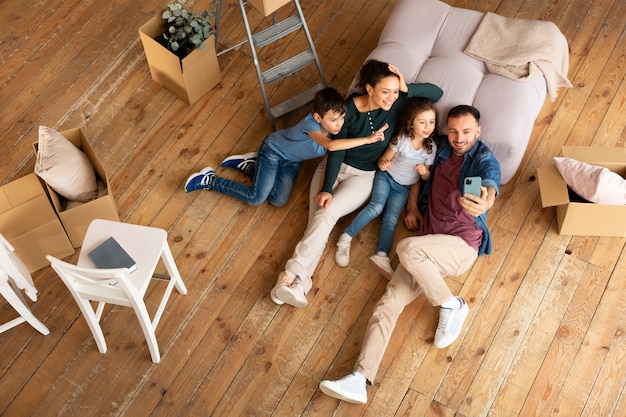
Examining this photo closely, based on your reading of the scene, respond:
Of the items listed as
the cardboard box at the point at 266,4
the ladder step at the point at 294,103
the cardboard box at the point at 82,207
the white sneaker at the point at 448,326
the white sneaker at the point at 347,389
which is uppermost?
the cardboard box at the point at 266,4

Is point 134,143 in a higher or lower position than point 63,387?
higher

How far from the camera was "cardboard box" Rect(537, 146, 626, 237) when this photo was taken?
3.03m

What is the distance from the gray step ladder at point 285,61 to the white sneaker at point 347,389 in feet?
4.61

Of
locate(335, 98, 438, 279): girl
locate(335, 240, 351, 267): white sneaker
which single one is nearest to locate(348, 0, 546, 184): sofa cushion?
locate(335, 98, 438, 279): girl

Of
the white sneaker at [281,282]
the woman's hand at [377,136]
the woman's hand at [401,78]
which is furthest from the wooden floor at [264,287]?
the woman's hand at [401,78]

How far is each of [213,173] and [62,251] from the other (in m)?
0.79

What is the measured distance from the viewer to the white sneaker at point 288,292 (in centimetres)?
293

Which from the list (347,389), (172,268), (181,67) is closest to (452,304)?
(347,389)

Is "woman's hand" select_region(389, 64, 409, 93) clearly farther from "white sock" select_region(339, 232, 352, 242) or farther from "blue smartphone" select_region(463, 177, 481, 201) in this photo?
"white sock" select_region(339, 232, 352, 242)

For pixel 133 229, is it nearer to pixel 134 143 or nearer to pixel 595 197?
pixel 134 143

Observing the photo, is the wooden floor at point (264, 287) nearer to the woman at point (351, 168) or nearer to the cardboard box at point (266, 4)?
the woman at point (351, 168)

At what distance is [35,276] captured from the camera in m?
3.12

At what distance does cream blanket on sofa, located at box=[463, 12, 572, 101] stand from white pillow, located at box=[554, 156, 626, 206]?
1.54ft

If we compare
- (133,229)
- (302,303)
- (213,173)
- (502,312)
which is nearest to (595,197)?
(502,312)
